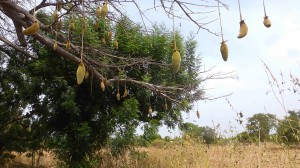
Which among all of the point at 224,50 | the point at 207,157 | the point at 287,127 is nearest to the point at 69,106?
the point at 207,157

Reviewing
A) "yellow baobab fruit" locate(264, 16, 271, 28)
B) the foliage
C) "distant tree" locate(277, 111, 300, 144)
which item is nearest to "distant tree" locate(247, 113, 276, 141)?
"distant tree" locate(277, 111, 300, 144)

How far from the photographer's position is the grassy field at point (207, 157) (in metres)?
4.14

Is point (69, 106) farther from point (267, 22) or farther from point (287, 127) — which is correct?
point (267, 22)

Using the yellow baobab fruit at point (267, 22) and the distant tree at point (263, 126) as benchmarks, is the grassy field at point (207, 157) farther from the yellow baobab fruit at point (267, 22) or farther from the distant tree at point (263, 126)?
the yellow baobab fruit at point (267, 22)

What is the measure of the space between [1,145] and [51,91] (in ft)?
5.16

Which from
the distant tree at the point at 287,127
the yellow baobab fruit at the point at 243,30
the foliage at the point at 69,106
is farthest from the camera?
the foliage at the point at 69,106

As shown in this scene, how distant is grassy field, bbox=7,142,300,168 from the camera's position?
163 inches

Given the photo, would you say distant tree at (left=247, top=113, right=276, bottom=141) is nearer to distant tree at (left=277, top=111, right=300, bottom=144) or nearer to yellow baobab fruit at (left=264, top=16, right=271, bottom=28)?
distant tree at (left=277, top=111, right=300, bottom=144)

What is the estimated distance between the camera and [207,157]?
4.91m

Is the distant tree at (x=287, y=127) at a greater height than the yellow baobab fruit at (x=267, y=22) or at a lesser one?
lesser

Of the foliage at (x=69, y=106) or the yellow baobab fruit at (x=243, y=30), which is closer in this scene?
the yellow baobab fruit at (x=243, y=30)

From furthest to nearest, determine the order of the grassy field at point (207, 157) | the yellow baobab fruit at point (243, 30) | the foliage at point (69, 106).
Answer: the foliage at point (69, 106)
the grassy field at point (207, 157)
the yellow baobab fruit at point (243, 30)

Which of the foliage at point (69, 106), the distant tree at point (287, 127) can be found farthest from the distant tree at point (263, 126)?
the foliage at point (69, 106)

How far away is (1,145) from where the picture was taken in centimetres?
761
